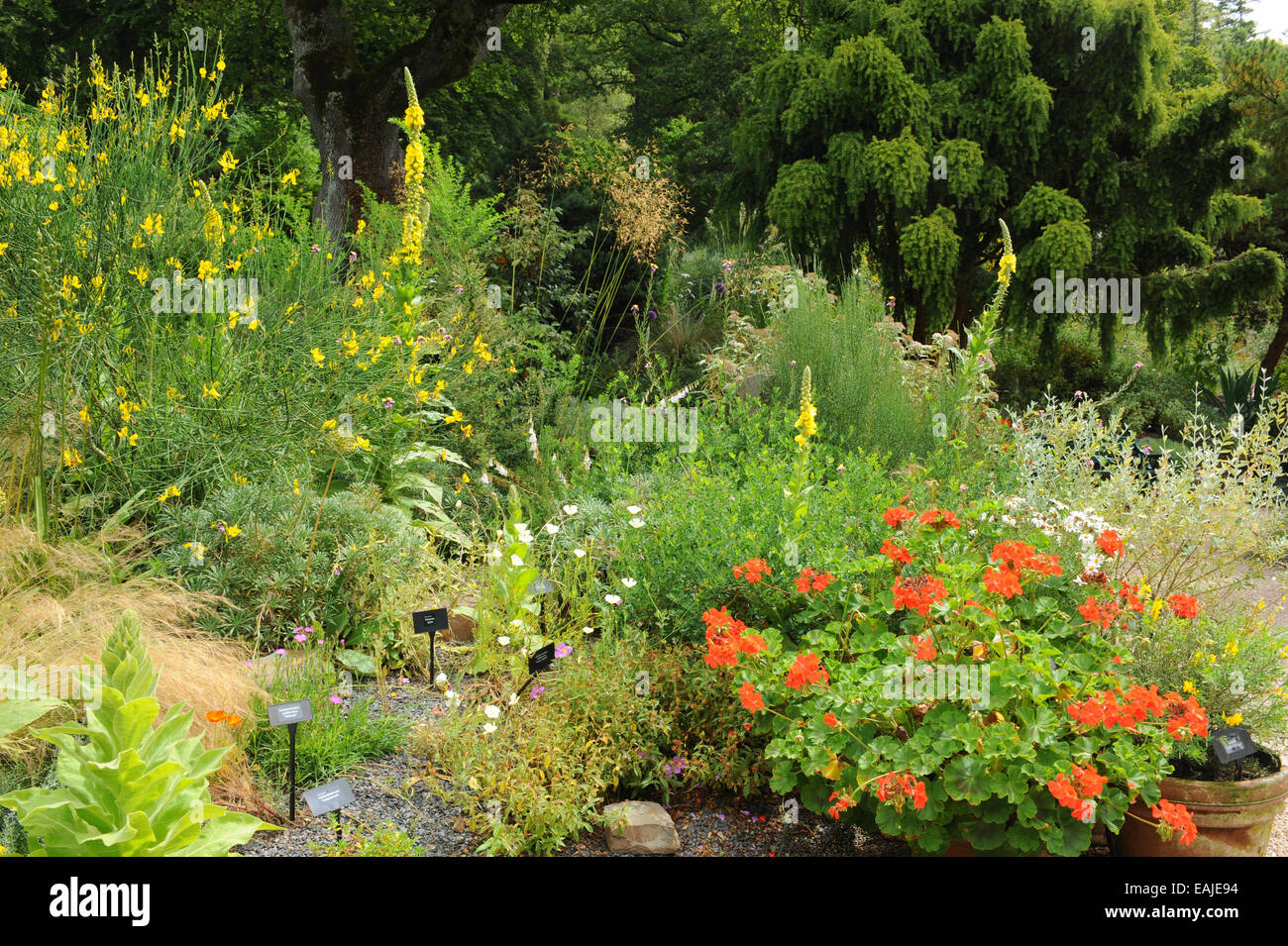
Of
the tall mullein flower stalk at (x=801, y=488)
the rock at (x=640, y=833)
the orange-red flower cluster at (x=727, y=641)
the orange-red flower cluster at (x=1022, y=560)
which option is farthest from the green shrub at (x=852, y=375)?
the rock at (x=640, y=833)

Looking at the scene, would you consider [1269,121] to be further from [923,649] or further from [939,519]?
[923,649]

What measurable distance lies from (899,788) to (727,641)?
0.63 metres

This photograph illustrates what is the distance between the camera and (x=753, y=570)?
3.09 metres

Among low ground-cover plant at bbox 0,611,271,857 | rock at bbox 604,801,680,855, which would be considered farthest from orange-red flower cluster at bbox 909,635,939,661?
low ground-cover plant at bbox 0,611,271,857

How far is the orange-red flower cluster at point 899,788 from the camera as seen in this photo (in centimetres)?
243

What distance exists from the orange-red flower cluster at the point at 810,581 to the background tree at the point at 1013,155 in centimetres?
660

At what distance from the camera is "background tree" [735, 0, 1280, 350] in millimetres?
9000

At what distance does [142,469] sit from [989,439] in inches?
154

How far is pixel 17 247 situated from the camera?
3896 millimetres

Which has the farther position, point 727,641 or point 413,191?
point 413,191

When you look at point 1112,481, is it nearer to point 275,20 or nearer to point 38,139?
point 38,139

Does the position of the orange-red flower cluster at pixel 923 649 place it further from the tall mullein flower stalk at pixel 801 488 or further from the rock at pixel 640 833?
the rock at pixel 640 833

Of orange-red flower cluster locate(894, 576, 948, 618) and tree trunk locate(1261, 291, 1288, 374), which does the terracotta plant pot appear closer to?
orange-red flower cluster locate(894, 576, 948, 618)

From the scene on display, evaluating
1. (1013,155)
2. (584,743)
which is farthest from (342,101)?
(584,743)
